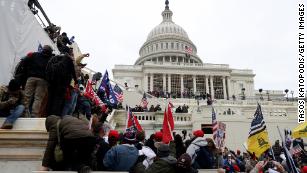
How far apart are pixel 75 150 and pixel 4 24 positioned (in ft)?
22.9

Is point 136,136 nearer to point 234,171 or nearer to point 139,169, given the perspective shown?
point 139,169

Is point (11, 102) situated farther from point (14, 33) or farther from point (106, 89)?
point (106, 89)

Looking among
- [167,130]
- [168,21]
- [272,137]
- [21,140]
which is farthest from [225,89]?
[21,140]

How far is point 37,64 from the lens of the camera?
26.2 feet

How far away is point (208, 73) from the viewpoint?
70.4 metres

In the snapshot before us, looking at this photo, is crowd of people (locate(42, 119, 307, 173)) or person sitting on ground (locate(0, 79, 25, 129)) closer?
crowd of people (locate(42, 119, 307, 173))

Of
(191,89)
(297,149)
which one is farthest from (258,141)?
(191,89)

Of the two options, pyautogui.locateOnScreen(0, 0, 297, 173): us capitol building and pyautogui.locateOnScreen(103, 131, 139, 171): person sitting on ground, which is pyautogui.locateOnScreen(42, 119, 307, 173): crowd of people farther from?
pyautogui.locateOnScreen(0, 0, 297, 173): us capitol building

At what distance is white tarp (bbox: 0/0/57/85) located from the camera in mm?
10547

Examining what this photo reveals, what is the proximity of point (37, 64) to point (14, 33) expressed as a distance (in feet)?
12.6

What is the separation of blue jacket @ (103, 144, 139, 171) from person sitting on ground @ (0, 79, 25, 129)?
8.02 feet

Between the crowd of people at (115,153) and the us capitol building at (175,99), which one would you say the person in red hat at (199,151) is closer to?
the crowd of people at (115,153)

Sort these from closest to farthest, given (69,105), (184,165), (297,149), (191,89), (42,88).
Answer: (184,165) < (42,88) < (69,105) < (297,149) < (191,89)

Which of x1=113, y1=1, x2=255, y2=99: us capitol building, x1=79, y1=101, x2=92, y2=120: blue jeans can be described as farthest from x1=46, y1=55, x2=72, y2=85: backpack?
x1=113, y1=1, x2=255, y2=99: us capitol building
